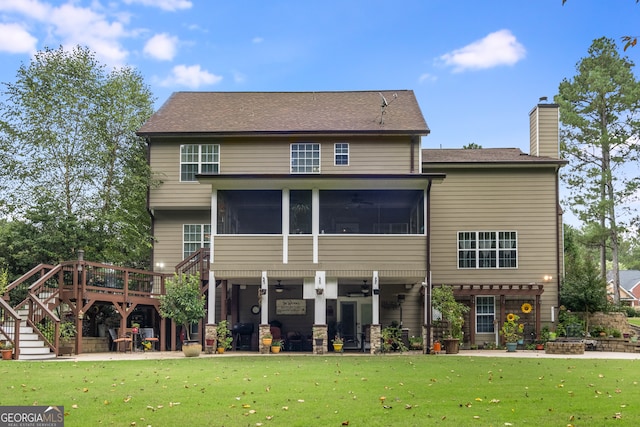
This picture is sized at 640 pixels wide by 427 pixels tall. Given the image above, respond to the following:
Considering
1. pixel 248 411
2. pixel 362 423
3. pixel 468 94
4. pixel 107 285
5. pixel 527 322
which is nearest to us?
pixel 362 423

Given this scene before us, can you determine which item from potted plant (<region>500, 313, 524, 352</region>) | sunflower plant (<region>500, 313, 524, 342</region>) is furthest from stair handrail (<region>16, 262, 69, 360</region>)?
sunflower plant (<region>500, 313, 524, 342</region>)

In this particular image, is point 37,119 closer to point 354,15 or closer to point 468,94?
point 354,15

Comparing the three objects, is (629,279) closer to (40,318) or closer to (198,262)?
(198,262)

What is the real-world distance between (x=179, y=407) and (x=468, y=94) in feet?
89.1

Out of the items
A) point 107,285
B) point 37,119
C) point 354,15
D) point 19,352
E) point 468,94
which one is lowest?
point 19,352

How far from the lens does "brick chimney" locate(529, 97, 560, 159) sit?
27.3 m

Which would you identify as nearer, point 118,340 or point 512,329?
point 118,340

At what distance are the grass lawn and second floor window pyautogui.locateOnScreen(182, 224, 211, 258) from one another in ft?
29.7

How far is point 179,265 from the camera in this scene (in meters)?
23.5

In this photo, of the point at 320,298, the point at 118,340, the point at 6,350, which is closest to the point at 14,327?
the point at 6,350

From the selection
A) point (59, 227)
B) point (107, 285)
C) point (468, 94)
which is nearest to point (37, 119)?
point (59, 227)

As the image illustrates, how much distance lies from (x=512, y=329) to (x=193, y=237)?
37.9ft

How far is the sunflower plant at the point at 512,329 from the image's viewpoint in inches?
950

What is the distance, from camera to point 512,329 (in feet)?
79.6
